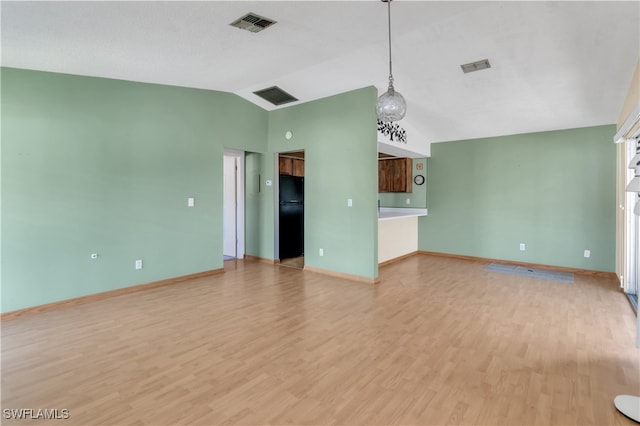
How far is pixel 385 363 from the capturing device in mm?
2350

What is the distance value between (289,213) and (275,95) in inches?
83.3

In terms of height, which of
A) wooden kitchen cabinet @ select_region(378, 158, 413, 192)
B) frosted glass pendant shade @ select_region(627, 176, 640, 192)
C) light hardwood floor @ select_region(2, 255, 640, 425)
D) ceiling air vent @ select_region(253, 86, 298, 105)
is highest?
ceiling air vent @ select_region(253, 86, 298, 105)

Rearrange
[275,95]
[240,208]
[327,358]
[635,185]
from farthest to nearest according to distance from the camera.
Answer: [240,208], [275,95], [327,358], [635,185]

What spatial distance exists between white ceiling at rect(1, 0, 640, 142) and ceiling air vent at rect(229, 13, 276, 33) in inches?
3.1

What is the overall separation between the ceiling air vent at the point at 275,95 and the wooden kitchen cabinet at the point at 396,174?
266cm

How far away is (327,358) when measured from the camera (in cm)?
242

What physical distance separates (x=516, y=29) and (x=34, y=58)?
455 cm

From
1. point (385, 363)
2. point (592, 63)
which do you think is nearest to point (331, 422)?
point (385, 363)

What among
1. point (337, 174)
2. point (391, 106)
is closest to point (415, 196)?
point (337, 174)

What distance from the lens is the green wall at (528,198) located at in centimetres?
498

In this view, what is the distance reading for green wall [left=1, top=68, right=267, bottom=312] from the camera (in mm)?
3303

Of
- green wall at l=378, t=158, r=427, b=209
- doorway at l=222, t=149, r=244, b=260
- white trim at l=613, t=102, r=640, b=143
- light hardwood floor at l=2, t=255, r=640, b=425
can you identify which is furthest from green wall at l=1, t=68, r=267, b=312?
white trim at l=613, t=102, r=640, b=143

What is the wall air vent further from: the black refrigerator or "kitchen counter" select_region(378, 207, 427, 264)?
the black refrigerator

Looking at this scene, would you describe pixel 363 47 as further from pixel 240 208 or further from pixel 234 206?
pixel 234 206
